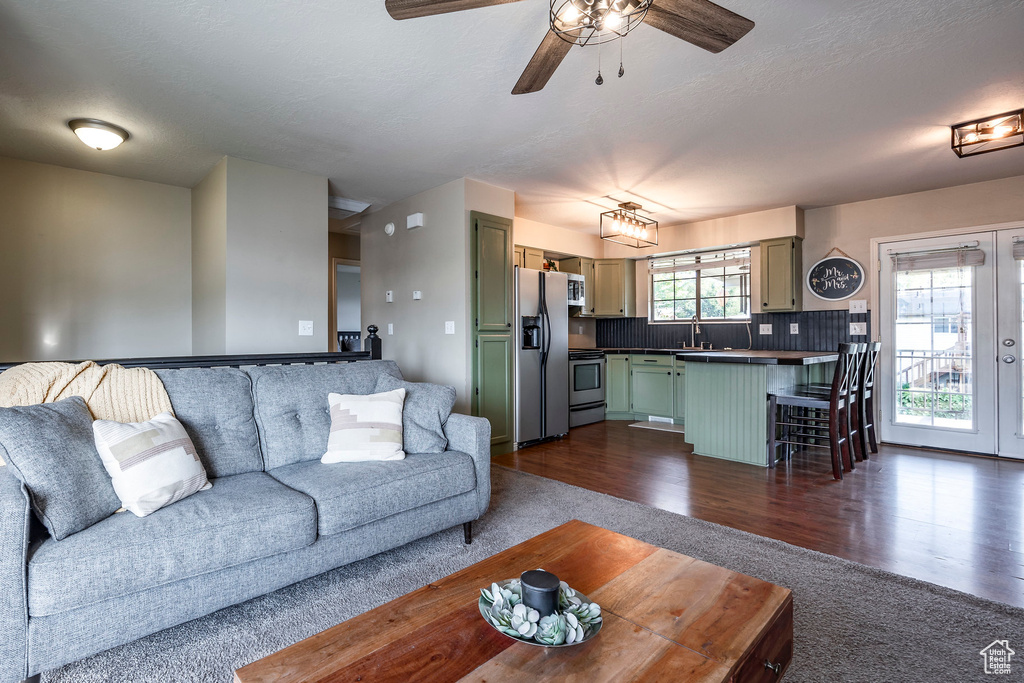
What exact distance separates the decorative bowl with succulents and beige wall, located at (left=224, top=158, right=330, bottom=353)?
3.34 meters

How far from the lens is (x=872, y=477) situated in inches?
143

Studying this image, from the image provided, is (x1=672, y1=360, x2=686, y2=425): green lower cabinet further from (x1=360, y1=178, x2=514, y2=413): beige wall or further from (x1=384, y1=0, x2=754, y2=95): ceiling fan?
(x1=384, y1=0, x2=754, y2=95): ceiling fan

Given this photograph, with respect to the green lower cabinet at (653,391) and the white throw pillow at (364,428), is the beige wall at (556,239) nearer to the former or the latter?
the green lower cabinet at (653,391)

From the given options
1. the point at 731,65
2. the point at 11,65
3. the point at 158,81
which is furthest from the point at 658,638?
the point at 11,65

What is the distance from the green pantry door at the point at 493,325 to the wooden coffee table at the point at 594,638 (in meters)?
2.95

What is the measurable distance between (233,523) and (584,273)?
5.42 meters

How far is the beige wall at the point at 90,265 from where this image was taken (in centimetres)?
372

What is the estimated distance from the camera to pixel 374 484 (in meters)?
2.12

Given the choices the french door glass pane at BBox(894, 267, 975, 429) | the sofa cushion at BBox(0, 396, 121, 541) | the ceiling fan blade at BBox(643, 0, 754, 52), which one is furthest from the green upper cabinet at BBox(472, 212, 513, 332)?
the french door glass pane at BBox(894, 267, 975, 429)

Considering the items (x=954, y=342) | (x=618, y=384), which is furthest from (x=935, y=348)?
(x=618, y=384)

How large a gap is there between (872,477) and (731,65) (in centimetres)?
309

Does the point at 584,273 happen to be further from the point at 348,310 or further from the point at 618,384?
the point at 348,310

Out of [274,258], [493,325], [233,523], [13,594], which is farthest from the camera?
[493,325]

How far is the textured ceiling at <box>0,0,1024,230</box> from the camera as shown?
213 centimetres
